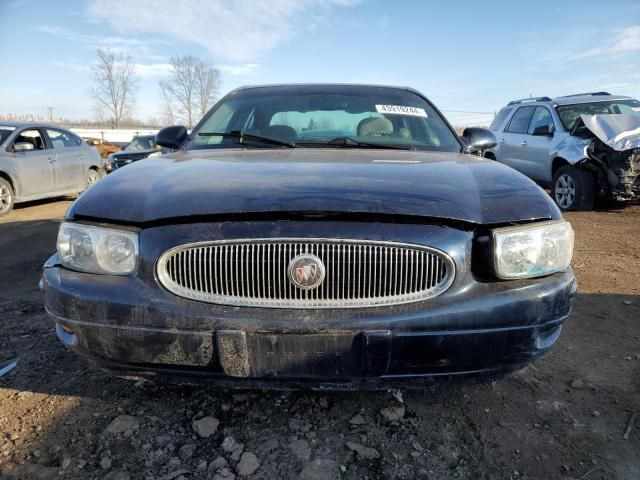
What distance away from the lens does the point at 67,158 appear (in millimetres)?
8969

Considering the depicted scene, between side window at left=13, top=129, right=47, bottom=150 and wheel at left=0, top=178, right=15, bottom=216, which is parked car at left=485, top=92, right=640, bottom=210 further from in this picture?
wheel at left=0, top=178, right=15, bottom=216

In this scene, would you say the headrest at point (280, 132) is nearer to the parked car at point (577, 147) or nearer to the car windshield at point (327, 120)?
the car windshield at point (327, 120)

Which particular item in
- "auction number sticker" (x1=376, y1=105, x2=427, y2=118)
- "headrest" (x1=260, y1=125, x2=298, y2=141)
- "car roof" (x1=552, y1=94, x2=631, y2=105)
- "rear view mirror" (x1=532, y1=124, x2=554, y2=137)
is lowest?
"rear view mirror" (x1=532, y1=124, x2=554, y2=137)

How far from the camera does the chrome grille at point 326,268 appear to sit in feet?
5.09

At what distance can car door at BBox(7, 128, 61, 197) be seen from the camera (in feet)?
26.0

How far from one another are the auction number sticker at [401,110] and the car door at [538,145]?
5.59 meters

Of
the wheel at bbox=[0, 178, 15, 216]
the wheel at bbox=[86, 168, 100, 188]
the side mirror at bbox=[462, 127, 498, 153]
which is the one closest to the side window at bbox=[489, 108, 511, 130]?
the side mirror at bbox=[462, 127, 498, 153]

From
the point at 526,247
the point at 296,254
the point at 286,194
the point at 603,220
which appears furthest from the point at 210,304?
the point at 603,220

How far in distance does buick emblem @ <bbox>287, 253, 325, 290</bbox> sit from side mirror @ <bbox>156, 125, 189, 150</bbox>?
183 centimetres

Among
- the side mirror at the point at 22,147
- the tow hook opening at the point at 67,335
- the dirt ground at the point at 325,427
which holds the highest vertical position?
the side mirror at the point at 22,147

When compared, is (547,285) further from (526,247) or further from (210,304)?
(210,304)

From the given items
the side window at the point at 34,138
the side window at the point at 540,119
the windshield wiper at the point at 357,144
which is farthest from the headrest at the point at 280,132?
the side window at the point at 34,138

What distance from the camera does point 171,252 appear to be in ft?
5.26

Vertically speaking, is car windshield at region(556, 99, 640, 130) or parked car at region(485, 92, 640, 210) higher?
car windshield at region(556, 99, 640, 130)
